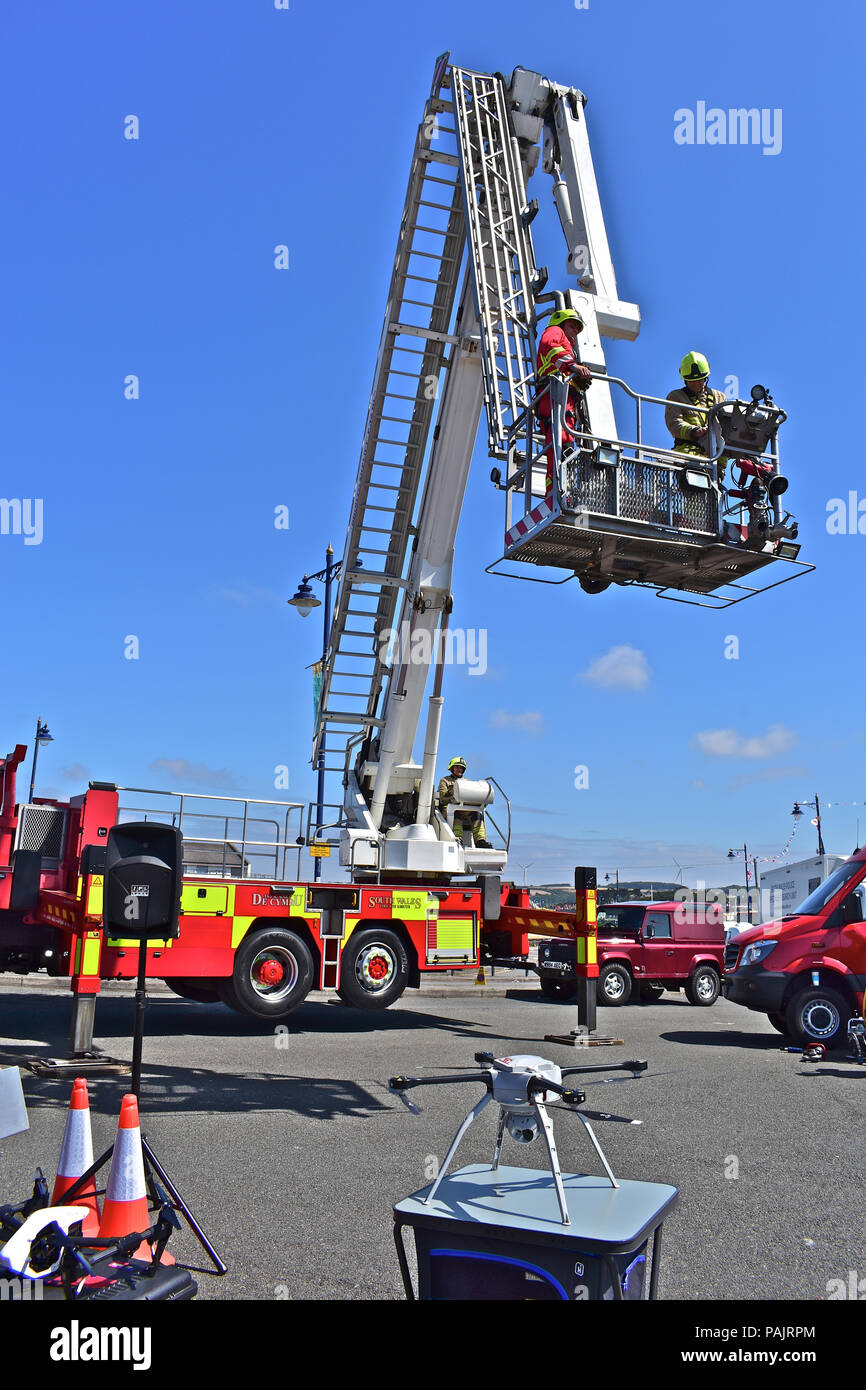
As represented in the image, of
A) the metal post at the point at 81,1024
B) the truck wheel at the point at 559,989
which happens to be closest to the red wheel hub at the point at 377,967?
the metal post at the point at 81,1024

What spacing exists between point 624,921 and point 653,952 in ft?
2.42

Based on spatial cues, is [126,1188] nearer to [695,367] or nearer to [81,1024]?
[81,1024]

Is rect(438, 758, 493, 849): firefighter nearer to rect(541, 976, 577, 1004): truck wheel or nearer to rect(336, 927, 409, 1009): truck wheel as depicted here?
rect(336, 927, 409, 1009): truck wheel

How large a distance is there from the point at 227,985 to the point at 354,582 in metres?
5.25

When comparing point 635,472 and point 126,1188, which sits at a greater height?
point 635,472

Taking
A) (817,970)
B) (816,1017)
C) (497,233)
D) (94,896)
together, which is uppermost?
(497,233)

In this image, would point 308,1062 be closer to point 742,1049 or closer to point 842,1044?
point 742,1049

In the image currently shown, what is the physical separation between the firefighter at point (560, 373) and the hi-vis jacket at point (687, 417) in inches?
30.0

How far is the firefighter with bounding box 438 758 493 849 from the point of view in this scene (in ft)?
45.5

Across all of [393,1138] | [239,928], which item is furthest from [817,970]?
[239,928]

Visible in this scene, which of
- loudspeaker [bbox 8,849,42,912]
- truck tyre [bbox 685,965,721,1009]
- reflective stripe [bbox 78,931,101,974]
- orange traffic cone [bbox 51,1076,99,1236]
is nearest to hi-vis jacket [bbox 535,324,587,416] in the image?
orange traffic cone [bbox 51,1076,99,1236]

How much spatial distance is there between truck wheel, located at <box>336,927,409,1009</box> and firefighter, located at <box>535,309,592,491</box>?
268 inches

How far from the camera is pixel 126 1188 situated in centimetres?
452

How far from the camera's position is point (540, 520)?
7762 mm
